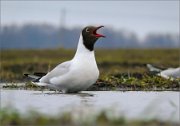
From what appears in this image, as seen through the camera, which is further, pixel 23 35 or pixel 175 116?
pixel 23 35

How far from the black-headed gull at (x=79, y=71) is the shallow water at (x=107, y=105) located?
57cm

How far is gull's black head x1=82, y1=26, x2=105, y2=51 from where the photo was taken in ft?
42.2

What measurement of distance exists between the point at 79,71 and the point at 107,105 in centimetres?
249

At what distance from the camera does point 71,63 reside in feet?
40.8

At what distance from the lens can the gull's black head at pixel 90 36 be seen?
12.9 meters

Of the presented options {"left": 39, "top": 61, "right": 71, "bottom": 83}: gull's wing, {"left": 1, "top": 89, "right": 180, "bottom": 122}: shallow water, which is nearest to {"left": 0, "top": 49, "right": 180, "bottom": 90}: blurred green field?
{"left": 39, "top": 61, "right": 71, "bottom": 83}: gull's wing

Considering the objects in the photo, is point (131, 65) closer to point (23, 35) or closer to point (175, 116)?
point (175, 116)

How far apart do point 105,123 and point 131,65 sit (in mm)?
22282

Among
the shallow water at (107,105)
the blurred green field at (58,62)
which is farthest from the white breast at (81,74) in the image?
the blurred green field at (58,62)

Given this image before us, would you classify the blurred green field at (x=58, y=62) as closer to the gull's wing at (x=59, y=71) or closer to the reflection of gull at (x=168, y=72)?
the reflection of gull at (x=168, y=72)

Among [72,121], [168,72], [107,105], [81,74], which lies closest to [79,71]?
[81,74]

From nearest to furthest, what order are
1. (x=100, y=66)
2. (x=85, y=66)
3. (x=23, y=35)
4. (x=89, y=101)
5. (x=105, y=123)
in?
(x=105, y=123), (x=89, y=101), (x=85, y=66), (x=100, y=66), (x=23, y=35)

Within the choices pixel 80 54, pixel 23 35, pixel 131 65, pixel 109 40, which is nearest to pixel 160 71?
pixel 80 54

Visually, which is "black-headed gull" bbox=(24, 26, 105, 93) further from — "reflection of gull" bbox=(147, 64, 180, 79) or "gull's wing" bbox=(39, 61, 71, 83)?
"reflection of gull" bbox=(147, 64, 180, 79)
